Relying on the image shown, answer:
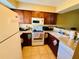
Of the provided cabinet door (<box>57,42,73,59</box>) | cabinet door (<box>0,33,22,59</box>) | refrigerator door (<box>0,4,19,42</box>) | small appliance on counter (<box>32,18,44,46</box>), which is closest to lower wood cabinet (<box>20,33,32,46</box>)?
small appliance on counter (<box>32,18,44,46</box>)

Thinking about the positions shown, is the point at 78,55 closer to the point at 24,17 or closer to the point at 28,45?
the point at 28,45

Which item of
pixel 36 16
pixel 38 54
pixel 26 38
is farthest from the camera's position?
pixel 36 16

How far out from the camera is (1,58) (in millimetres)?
597

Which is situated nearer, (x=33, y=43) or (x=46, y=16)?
(x=33, y=43)

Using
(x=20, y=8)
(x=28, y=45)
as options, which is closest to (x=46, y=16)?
(x=20, y=8)

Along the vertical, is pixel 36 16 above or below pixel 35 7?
below

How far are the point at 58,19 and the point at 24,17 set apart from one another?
6.49ft

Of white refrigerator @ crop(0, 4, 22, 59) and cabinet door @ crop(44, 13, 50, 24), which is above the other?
cabinet door @ crop(44, 13, 50, 24)

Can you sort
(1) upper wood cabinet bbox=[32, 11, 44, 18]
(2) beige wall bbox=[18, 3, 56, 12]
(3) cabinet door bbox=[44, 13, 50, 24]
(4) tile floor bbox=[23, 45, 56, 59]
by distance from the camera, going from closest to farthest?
(4) tile floor bbox=[23, 45, 56, 59]
(2) beige wall bbox=[18, 3, 56, 12]
(1) upper wood cabinet bbox=[32, 11, 44, 18]
(3) cabinet door bbox=[44, 13, 50, 24]

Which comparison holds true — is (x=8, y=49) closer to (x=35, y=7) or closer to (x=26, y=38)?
(x=26, y=38)

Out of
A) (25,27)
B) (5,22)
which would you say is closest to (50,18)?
(25,27)

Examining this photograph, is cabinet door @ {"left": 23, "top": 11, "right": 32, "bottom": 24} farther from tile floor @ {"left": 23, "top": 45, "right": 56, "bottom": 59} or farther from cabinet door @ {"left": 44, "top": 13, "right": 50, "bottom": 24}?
tile floor @ {"left": 23, "top": 45, "right": 56, "bottom": 59}

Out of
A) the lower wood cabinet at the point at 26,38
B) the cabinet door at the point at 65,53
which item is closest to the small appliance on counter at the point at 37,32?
the lower wood cabinet at the point at 26,38

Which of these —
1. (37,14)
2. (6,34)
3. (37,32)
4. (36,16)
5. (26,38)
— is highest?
(37,14)
